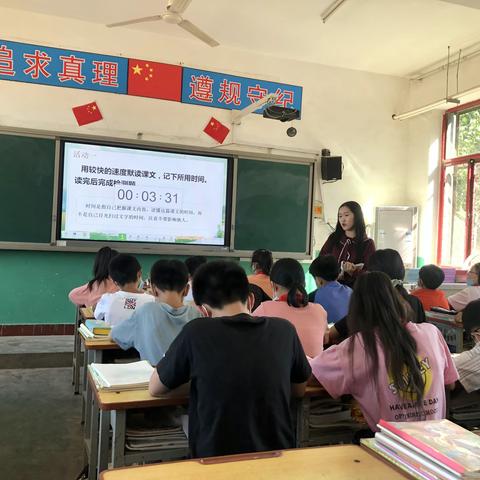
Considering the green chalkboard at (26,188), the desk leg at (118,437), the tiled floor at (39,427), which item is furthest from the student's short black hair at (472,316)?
the green chalkboard at (26,188)

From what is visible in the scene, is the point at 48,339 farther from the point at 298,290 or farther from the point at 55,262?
the point at 298,290

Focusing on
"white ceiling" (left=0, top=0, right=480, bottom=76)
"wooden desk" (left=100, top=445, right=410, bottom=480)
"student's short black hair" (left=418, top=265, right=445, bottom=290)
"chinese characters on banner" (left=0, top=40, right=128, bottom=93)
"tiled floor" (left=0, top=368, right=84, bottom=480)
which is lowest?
"tiled floor" (left=0, top=368, right=84, bottom=480)

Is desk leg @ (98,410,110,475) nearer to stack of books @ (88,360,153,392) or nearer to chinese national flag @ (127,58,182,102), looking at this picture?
stack of books @ (88,360,153,392)

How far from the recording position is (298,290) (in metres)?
2.28

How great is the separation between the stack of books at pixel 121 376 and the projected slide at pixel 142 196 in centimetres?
334

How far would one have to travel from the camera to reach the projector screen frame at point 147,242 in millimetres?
4770

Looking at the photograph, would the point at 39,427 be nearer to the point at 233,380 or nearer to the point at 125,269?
the point at 125,269

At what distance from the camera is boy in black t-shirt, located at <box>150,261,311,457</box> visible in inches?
55.1

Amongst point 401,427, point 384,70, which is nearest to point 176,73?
point 384,70

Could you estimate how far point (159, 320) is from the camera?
2064 mm

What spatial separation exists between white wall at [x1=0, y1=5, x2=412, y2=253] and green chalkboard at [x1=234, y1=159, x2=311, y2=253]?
1.01 feet

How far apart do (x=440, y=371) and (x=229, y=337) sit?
0.76m

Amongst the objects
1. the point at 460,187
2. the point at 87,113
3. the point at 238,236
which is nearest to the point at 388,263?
the point at 238,236

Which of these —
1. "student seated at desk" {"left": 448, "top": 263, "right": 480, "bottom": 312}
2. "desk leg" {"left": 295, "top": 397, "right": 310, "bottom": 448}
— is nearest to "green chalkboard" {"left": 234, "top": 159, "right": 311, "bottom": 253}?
"student seated at desk" {"left": 448, "top": 263, "right": 480, "bottom": 312}
